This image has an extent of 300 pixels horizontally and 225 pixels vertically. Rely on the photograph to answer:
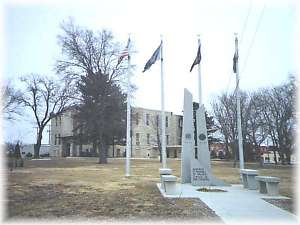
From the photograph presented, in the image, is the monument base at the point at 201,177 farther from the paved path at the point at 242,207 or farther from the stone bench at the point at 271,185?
the stone bench at the point at 271,185

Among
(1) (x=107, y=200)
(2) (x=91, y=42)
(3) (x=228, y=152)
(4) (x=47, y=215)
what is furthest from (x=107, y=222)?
(3) (x=228, y=152)

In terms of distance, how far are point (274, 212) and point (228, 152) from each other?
153 feet

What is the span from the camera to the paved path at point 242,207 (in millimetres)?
7977

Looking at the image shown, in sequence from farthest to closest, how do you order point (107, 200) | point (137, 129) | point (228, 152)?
1. point (137, 129)
2. point (228, 152)
3. point (107, 200)

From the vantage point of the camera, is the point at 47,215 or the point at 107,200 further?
the point at 107,200

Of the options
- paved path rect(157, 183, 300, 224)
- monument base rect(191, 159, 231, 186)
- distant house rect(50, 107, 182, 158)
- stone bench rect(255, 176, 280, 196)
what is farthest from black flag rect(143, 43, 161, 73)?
distant house rect(50, 107, 182, 158)

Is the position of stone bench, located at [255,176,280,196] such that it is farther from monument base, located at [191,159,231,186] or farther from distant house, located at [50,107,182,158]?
distant house, located at [50,107,182,158]

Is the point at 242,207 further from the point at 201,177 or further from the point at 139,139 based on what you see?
the point at 139,139

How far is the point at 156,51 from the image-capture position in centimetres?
1986

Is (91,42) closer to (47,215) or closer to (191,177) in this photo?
(191,177)

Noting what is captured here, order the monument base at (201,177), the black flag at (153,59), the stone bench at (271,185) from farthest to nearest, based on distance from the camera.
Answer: the black flag at (153,59) → the monument base at (201,177) → the stone bench at (271,185)

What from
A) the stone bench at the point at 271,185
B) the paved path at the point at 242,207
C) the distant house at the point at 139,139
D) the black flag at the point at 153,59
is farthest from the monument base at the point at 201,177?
the distant house at the point at 139,139

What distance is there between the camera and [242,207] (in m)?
9.45

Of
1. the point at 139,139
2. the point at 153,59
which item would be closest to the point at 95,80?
the point at 153,59
